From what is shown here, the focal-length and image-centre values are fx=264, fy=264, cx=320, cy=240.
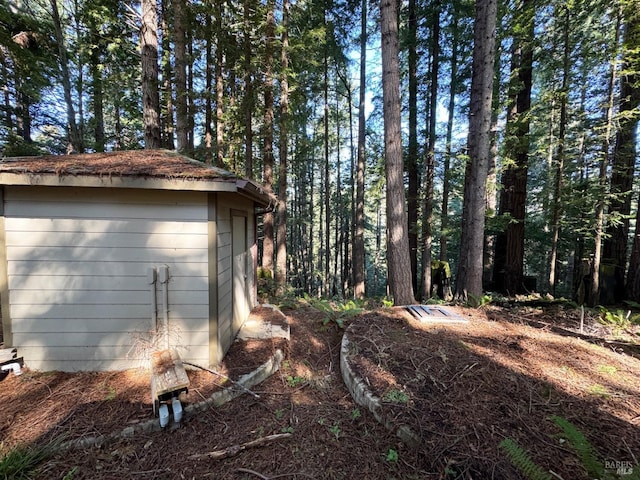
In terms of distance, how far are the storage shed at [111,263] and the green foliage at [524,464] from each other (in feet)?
10.4

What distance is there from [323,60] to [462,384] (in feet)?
47.5

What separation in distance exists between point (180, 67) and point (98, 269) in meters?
5.74

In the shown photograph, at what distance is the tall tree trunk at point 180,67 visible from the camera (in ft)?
20.1

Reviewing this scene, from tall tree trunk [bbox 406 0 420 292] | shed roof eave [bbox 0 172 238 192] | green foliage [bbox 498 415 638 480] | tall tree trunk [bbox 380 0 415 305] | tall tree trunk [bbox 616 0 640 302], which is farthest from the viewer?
tall tree trunk [bbox 406 0 420 292]

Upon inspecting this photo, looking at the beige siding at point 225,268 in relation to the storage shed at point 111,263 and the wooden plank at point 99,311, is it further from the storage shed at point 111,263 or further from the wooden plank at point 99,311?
the wooden plank at point 99,311

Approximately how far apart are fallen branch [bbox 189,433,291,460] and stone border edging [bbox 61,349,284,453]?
1.62ft

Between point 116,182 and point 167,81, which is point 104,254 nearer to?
point 116,182

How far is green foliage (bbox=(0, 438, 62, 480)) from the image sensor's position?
6.60 ft

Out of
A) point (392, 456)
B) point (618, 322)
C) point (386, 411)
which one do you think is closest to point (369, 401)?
point (386, 411)

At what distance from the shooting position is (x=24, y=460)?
210cm

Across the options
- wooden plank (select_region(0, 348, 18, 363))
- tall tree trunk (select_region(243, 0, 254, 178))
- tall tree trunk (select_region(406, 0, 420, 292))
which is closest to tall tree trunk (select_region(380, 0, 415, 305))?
tall tree trunk (select_region(243, 0, 254, 178))

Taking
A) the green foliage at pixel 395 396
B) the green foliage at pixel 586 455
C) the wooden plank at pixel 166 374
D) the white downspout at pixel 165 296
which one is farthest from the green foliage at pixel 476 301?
the white downspout at pixel 165 296

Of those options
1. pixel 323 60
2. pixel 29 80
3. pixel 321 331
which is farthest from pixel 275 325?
pixel 29 80

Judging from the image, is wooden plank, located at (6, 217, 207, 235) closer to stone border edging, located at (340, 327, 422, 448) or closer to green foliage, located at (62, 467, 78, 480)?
green foliage, located at (62, 467, 78, 480)
